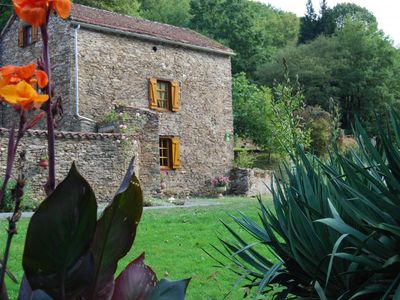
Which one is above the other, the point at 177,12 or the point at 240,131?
the point at 177,12

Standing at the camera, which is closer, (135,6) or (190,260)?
(190,260)

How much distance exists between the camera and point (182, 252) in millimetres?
6773

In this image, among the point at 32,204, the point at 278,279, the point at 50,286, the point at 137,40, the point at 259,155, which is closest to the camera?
the point at 50,286

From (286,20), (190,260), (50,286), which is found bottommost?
(190,260)

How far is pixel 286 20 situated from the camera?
2222 inches

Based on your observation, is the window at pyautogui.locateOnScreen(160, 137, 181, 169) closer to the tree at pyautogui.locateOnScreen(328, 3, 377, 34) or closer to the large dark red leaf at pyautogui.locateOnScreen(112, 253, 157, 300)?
the large dark red leaf at pyautogui.locateOnScreen(112, 253, 157, 300)

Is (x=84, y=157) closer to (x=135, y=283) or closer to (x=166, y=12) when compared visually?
(x=135, y=283)

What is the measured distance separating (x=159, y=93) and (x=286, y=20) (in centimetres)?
3966

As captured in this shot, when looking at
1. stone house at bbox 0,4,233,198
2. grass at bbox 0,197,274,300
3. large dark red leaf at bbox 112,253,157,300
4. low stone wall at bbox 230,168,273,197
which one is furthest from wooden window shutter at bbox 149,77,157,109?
large dark red leaf at bbox 112,253,157,300

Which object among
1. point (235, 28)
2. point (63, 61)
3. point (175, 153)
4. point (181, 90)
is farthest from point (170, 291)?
point (235, 28)

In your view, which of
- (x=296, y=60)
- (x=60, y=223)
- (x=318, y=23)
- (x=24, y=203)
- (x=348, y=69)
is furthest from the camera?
(x=318, y=23)

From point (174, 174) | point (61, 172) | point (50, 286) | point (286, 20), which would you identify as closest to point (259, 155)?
point (174, 174)

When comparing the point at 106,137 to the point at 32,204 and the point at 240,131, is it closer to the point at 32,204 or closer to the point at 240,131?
the point at 32,204

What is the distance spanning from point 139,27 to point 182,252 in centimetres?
1452
